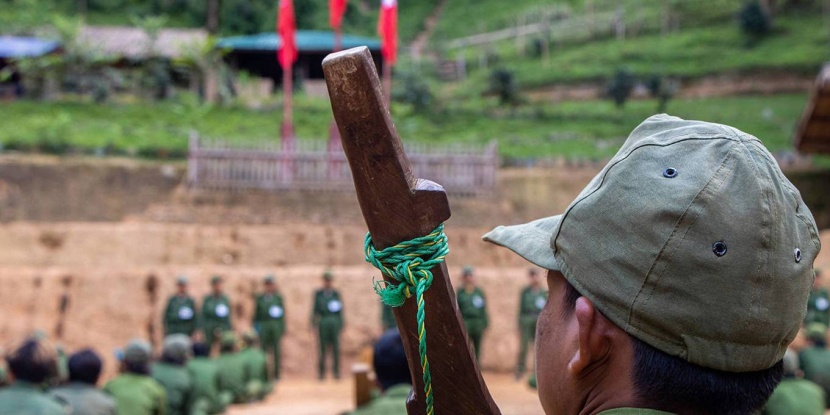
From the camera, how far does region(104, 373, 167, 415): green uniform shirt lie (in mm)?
7043

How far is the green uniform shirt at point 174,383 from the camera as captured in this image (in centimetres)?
882

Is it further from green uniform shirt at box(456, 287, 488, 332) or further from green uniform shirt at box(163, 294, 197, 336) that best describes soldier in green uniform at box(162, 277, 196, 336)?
green uniform shirt at box(456, 287, 488, 332)

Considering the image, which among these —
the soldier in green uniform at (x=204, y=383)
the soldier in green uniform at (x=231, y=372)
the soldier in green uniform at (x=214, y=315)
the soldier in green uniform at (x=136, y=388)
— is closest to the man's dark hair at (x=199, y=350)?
the soldier in green uniform at (x=204, y=383)

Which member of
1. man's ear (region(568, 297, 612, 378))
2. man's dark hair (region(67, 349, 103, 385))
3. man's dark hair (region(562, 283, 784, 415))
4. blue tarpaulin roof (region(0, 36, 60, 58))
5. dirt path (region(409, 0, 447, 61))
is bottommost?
man's dark hair (region(67, 349, 103, 385))

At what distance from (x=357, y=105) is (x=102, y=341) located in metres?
15.0

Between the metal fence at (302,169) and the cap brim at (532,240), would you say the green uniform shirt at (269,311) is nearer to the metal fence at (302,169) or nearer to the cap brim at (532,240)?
the metal fence at (302,169)

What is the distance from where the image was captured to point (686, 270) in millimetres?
1390

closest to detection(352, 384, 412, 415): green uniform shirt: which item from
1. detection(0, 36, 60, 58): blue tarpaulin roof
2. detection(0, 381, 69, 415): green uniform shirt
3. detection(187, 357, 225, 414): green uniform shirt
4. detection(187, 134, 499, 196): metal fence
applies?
detection(0, 381, 69, 415): green uniform shirt

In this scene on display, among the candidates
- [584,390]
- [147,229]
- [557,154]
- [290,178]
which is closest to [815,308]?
[557,154]

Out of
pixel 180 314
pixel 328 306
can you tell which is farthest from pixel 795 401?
pixel 180 314

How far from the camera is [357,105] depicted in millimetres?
1568

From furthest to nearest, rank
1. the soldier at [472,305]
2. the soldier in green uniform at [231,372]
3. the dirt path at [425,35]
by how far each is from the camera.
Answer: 1. the dirt path at [425,35]
2. the soldier at [472,305]
3. the soldier in green uniform at [231,372]

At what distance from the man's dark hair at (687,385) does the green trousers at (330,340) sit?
13.3 meters

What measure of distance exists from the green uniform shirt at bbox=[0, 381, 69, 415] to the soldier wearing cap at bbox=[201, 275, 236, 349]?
9.11 metres
